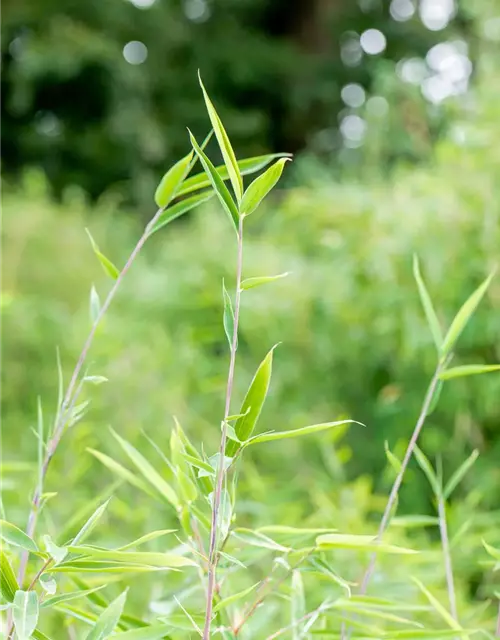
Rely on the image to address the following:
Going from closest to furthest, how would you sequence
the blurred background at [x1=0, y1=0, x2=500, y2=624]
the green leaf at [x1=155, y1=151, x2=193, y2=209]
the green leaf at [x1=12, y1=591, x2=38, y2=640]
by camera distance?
the green leaf at [x1=12, y1=591, x2=38, y2=640], the green leaf at [x1=155, y1=151, x2=193, y2=209], the blurred background at [x1=0, y1=0, x2=500, y2=624]

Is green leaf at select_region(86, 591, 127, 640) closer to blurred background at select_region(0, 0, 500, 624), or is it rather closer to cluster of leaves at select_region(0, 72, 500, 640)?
cluster of leaves at select_region(0, 72, 500, 640)

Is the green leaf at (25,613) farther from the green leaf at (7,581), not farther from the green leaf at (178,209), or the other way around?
the green leaf at (178,209)

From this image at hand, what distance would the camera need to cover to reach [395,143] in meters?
1.98

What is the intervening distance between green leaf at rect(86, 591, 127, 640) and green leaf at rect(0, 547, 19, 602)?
4 centimetres

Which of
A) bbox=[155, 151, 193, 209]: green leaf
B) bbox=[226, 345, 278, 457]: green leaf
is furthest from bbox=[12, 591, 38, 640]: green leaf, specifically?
bbox=[155, 151, 193, 209]: green leaf

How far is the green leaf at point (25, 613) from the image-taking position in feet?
0.97

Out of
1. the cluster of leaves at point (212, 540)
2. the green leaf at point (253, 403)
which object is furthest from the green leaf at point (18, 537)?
the green leaf at point (253, 403)

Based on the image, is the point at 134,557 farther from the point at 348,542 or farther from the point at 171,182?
the point at 171,182

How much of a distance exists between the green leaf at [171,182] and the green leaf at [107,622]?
0.21 meters

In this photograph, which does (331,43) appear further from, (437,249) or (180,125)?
(437,249)

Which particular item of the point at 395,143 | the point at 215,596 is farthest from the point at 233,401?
the point at 215,596

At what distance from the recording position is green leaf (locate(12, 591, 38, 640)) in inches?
11.7

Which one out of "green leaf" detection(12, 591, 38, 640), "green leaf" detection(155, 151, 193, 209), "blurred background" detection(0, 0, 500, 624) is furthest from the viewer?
"blurred background" detection(0, 0, 500, 624)

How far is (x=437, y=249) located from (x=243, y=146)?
4.36m
